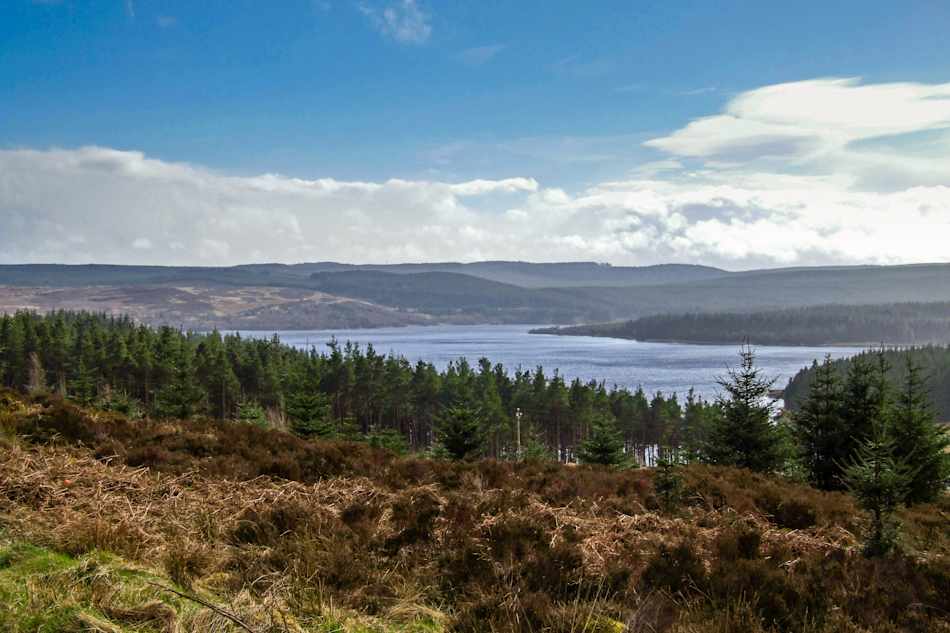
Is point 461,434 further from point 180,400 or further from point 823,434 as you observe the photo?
point 180,400

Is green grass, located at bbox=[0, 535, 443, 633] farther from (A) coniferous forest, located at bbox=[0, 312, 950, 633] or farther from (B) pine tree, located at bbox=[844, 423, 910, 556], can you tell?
(B) pine tree, located at bbox=[844, 423, 910, 556]

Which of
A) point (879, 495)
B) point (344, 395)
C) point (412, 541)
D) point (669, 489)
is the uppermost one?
point (879, 495)

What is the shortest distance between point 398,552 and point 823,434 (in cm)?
1790

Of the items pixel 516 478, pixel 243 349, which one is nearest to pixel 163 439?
pixel 516 478

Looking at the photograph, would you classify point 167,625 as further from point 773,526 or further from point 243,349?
point 243,349

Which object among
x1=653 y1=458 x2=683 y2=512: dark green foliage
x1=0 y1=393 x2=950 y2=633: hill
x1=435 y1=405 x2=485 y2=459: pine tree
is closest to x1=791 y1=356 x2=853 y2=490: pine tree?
x1=0 y1=393 x2=950 y2=633: hill

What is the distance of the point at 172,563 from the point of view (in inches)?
194

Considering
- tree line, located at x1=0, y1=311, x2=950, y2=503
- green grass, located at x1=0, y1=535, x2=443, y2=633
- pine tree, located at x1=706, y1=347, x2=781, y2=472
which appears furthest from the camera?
tree line, located at x1=0, y1=311, x2=950, y2=503

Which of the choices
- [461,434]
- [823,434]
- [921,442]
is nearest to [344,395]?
[461,434]

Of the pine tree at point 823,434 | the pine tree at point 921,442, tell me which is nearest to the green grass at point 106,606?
the pine tree at point 921,442

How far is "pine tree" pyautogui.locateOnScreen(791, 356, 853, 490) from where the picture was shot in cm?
1898

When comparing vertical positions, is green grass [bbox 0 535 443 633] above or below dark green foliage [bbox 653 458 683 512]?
above

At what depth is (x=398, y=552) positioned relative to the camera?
5.84 metres

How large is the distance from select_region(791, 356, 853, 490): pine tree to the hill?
10116 mm
